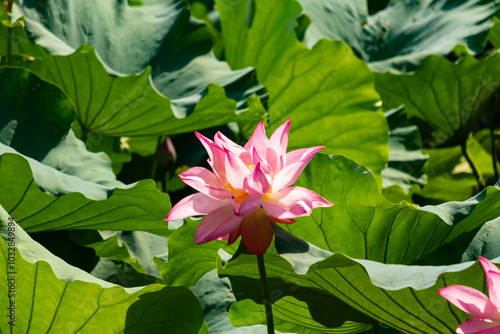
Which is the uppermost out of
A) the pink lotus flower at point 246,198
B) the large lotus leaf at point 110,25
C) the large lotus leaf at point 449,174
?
the pink lotus flower at point 246,198

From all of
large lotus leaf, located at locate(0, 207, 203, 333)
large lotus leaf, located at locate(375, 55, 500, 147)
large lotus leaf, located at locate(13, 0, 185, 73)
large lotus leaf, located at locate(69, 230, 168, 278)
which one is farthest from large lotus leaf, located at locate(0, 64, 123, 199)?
large lotus leaf, located at locate(375, 55, 500, 147)

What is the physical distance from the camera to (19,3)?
1558 millimetres

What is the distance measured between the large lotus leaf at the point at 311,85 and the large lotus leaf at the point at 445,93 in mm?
225

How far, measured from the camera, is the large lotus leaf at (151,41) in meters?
1.60

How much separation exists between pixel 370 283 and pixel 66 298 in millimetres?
404

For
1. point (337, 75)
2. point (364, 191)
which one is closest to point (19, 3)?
point (337, 75)

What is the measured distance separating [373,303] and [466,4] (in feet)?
5.33

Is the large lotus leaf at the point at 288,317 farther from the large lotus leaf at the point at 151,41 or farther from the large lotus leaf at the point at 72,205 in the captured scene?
the large lotus leaf at the point at 151,41

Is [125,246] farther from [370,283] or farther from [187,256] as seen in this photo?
[370,283]

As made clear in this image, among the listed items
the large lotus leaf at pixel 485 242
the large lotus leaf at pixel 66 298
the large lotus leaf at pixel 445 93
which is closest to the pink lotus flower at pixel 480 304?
the large lotus leaf at pixel 485 242

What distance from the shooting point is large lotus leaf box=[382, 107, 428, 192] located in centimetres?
181

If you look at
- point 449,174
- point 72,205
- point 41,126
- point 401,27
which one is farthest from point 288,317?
point 401,27

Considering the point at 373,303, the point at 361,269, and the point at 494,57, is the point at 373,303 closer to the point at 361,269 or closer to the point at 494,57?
the point at 361,269

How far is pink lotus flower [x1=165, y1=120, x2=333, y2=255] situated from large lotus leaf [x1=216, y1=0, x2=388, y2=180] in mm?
1040
